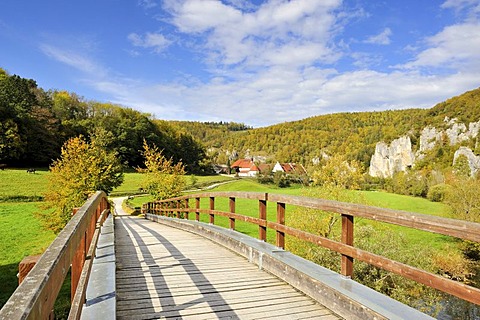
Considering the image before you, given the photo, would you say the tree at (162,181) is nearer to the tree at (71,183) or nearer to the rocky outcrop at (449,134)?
the tree at (71,183)

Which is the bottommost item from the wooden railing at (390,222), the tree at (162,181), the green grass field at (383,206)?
the green grass field at (383,206)

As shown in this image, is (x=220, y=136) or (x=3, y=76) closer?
(x=3, y=76)

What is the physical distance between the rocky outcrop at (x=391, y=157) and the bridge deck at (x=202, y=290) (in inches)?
3701

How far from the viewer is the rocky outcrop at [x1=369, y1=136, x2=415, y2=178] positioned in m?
92.9

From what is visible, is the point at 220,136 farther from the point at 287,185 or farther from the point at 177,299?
the point at 177,299

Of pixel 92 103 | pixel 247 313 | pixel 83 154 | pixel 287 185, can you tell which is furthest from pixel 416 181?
pixel 92 103

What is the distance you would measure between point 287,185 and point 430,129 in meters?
41.6

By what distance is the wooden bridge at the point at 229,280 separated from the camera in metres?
2.17

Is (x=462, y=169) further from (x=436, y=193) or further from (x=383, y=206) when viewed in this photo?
(x=383, y=206)

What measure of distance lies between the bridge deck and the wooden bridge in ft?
0.04

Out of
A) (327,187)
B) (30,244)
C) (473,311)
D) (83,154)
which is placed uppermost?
(83,154)

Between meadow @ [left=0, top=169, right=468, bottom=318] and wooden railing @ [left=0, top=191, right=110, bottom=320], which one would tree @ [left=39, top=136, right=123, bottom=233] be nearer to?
meadow @ [left=0, top=169, right=468, bottom=318]

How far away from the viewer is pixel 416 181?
57281 mm

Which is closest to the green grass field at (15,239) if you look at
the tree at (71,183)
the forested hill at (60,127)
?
the tree at (71,183)
